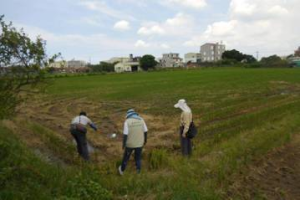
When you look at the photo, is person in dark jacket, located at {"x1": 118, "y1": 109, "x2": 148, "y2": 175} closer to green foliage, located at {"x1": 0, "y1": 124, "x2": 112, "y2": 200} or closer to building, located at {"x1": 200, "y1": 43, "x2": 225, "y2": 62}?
green foliage, located at {"x1": 0, "y1": 124, "x2": 112, "y2": 200}

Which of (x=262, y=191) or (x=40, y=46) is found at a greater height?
(x=40, y=46)

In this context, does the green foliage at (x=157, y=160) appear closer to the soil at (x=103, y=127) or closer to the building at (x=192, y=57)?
the soil at (x=103, y=127)

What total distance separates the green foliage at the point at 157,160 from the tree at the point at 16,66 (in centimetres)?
379

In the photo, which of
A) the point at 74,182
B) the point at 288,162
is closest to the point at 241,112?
the point at 288,162

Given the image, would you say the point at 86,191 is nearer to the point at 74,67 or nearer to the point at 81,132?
the point at 81,132

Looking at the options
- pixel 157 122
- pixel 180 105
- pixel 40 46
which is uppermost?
pixel 40 46

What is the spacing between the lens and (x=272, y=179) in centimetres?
664

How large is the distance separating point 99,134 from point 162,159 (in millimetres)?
4883

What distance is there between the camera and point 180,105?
8.38 m

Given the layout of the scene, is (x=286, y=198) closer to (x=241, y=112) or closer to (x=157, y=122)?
(x=157, y=122)

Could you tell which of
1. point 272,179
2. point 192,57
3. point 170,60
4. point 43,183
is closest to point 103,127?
point 43,183

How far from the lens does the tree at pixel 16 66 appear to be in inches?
196

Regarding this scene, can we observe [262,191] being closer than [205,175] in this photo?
Yes

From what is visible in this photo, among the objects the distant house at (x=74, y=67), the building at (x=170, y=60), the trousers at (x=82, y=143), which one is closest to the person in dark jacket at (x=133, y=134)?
the trousers at (x=82, y=143)
